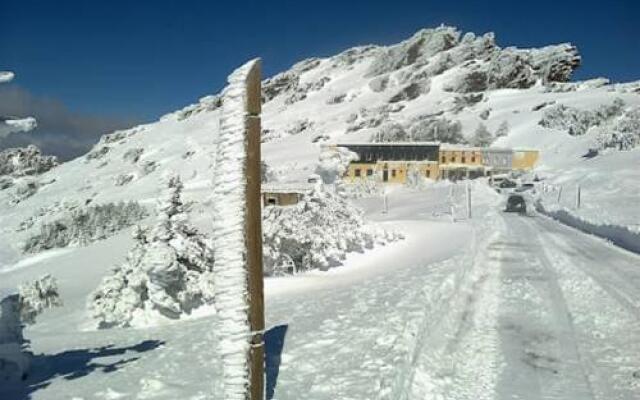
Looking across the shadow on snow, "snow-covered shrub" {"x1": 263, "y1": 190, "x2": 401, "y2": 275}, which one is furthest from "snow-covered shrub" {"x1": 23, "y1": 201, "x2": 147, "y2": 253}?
the shadow on snow

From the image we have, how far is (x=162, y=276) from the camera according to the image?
37.7ft

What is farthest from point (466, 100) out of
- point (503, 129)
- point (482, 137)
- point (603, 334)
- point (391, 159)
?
point (603, 334)

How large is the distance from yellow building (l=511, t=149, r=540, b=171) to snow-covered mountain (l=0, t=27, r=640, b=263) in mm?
1440

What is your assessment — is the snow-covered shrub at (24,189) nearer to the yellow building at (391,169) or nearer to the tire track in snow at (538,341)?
the yellow building at (391,169)

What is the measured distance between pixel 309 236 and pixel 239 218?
12.7m

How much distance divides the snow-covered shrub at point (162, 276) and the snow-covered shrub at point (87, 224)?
33.6 m

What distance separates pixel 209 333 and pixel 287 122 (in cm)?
12122

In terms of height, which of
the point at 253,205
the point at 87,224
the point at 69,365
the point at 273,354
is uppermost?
the point at 253,205

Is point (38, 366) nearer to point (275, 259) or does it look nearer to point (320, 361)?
point (320, 361)

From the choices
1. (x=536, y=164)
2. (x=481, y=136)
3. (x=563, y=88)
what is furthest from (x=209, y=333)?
(x=563, y=88)

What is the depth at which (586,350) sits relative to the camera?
23.0 ft

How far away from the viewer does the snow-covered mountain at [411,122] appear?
61488 mm

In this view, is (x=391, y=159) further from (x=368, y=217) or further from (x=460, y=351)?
(x=460, y=351)

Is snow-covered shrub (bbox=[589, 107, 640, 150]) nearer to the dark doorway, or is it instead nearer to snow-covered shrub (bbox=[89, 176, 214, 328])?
snow-covered shrub (bbox=[89, 176, 214, 328])
